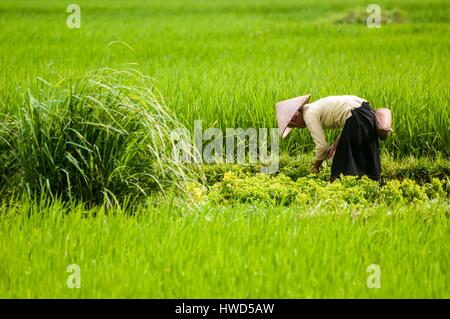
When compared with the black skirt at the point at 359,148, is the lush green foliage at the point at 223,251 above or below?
below

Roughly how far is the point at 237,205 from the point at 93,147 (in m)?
0.93

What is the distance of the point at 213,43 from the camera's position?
11156mm

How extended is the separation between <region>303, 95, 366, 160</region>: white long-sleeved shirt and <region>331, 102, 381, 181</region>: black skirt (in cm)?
7

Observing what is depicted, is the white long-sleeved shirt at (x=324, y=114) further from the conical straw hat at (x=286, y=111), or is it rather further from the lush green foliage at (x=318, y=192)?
the lush green foliage at (x=318, y=192)

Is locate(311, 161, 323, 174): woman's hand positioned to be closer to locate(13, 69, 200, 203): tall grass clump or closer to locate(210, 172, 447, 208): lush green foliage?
locate(210, 172, 447, 208): lush green foliage

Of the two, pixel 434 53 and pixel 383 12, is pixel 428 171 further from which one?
pixel 383 12

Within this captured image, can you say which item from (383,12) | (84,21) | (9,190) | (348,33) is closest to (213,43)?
(348,33)

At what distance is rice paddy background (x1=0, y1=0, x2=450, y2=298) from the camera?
393 centimetres

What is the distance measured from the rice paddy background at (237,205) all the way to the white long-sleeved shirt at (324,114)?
0.65 m

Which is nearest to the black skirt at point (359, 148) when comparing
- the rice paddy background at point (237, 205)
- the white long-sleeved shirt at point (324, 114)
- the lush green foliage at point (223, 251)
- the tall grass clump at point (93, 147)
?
the white long-sleeved shirt at point (324, 114)

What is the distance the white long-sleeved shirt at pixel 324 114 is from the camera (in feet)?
19.4

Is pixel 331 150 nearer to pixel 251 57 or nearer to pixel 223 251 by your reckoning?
pixel 223 251

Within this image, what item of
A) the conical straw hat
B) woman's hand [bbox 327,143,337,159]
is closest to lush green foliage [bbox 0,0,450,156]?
woman's hand [bbox 327,143,337,159]
